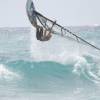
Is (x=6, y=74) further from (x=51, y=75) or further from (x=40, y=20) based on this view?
(x=40, y=20)

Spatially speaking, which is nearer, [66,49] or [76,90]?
[76,90]

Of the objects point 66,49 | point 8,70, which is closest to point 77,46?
point 66,49

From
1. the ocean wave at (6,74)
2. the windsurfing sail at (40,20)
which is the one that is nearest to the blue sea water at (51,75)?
the ocean wave at (6,74)

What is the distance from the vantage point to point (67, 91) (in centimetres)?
11594

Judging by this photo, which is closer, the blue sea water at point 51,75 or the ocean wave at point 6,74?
the blue sea water at point 51,75

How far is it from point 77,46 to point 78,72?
57.8m

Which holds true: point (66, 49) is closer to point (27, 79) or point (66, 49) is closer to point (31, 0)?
point (27, 79)

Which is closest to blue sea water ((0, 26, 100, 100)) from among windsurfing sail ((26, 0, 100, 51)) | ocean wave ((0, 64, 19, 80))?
ocean wave ((0, 64, 19, 80))

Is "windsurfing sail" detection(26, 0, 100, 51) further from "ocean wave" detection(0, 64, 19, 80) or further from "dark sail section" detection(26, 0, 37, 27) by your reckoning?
"ocean wave" detection(0, 64, 19, 80)

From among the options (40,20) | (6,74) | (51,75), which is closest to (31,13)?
(40,20)

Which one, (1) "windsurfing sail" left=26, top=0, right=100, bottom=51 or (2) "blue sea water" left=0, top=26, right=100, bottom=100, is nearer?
(1) "windsurfing sail" left=26, top=0, right=100, bottom=51

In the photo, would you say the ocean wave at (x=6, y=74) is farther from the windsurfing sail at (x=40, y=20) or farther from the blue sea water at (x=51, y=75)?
the windsurfing sail at (x=40, y=20)

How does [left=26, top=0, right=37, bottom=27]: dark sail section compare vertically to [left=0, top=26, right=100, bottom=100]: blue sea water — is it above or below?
above

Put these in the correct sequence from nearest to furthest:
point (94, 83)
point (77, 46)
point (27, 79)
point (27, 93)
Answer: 1. point (27, 93)
2. point (94, 83)
3. point (27, 79)
4. point (77, 46)
